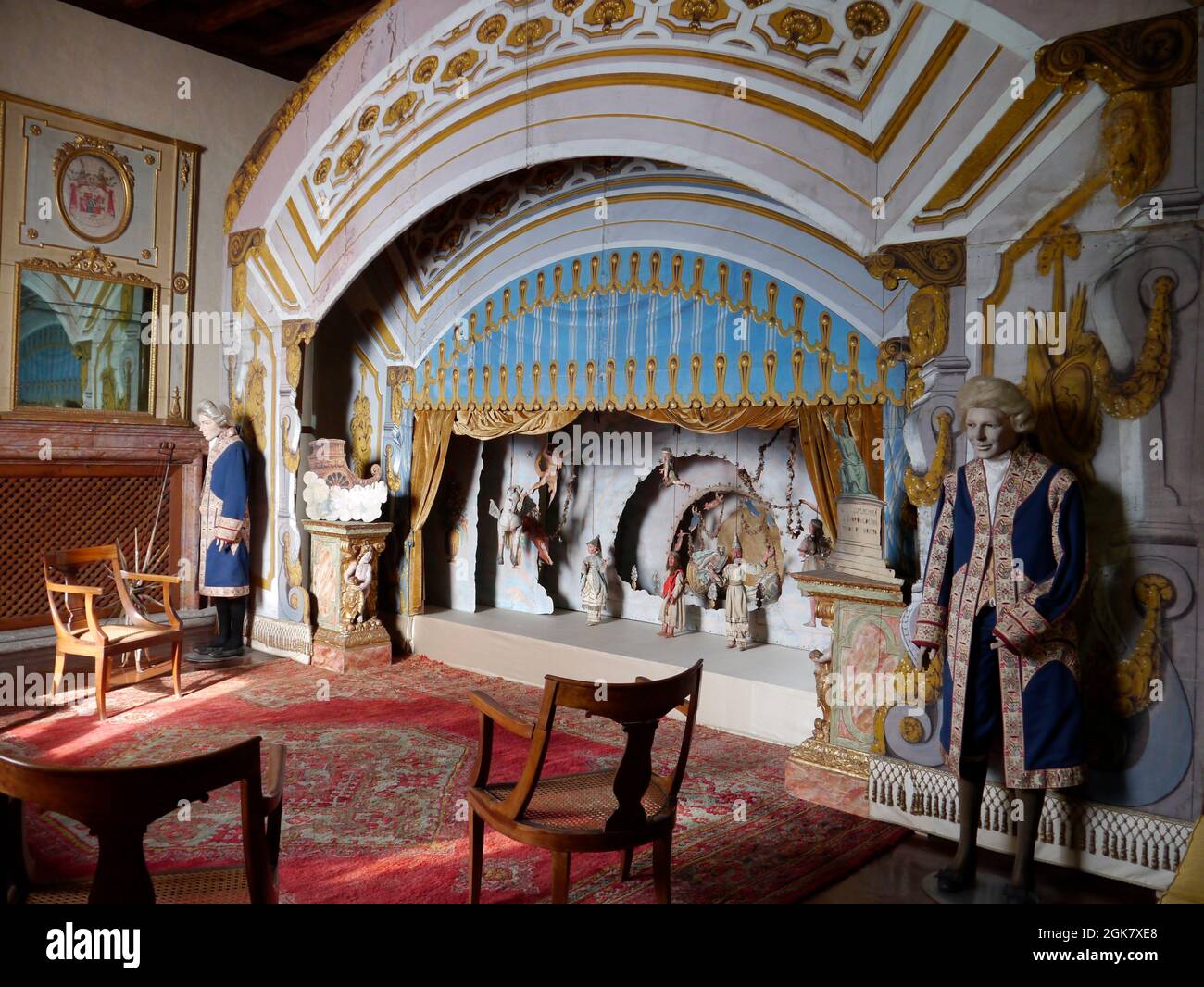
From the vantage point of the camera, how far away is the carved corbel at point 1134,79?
10.3 ft

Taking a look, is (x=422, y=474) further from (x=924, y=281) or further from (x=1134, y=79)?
(x=1134, y=79)

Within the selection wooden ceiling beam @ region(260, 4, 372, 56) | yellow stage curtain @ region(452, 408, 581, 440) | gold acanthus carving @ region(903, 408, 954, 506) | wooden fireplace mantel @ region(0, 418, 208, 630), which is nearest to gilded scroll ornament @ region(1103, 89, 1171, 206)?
gold acanthus carving @ region(903, 408, 954, 506)

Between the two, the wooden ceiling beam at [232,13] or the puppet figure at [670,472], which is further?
the wooden ceiling beam at [232,13]

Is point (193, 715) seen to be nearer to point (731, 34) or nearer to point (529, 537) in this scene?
point (529, 537)

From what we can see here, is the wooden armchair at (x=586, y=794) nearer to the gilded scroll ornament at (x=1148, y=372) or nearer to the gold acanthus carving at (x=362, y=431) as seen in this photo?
the gilded scroll ornament at (x=1148, y=372)

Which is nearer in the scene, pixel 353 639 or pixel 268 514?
pixel 353 639

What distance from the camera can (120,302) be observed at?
23.5ft

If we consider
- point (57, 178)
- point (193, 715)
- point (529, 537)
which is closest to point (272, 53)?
point (57, 178)

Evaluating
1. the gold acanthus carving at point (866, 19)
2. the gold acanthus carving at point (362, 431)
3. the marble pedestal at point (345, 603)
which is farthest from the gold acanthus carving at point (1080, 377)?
the gold acanthus carving at point (362, 431)

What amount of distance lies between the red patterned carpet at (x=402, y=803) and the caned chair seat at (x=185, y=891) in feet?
1.17

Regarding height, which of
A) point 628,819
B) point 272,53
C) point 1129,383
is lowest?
point 628,819

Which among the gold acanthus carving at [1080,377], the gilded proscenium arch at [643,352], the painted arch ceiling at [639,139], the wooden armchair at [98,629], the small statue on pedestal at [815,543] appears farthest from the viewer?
the small statue on pedestal at [815,543]

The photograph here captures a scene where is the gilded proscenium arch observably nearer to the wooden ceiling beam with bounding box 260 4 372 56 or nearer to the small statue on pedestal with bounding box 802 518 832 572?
the small statue on pedestal with bounding box 802 518 832 572

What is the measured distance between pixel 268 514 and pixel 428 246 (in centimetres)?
243
